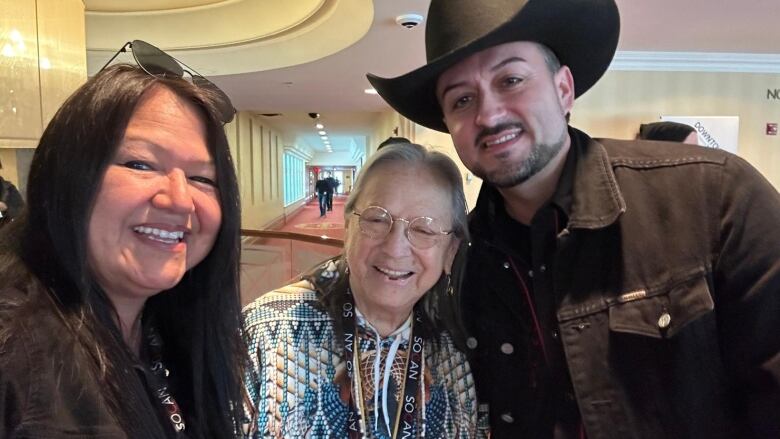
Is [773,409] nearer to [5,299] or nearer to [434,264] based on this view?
[434,264]

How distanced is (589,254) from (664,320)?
22 centimetres

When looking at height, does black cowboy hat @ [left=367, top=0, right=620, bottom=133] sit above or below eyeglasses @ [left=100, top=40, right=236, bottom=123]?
above

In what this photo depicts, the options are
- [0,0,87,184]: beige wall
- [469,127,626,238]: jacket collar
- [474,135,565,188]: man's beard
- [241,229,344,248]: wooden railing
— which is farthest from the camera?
[241,229,344,248]: wooden railing

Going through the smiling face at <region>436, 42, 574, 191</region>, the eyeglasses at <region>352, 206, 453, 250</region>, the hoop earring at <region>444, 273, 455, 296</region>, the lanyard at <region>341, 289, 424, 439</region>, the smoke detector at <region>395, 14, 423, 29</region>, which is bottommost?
the lanyard at <region>341, 289, 424, 439</region>

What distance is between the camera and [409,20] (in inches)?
175

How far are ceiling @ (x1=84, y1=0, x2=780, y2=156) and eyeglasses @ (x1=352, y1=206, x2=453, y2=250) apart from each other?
3.09 metres

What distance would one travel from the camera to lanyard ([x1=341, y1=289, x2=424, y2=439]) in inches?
54.2

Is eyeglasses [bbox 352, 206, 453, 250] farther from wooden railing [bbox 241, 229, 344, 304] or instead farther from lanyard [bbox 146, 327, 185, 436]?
wooden railing [bbox 241, 229, 344, 304]

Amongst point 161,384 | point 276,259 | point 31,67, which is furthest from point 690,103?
point 161,384

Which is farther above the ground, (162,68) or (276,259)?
(162,68)

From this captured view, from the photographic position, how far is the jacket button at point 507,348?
1421 mm

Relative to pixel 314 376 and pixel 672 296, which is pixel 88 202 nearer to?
pixel 314 376

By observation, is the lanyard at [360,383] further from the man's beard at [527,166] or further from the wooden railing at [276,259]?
the wooden railing at [276,259]

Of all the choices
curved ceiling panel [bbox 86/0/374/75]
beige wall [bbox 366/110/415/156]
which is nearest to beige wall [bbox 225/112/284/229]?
curved ceiling panel [bbox 86/0/374/75]
